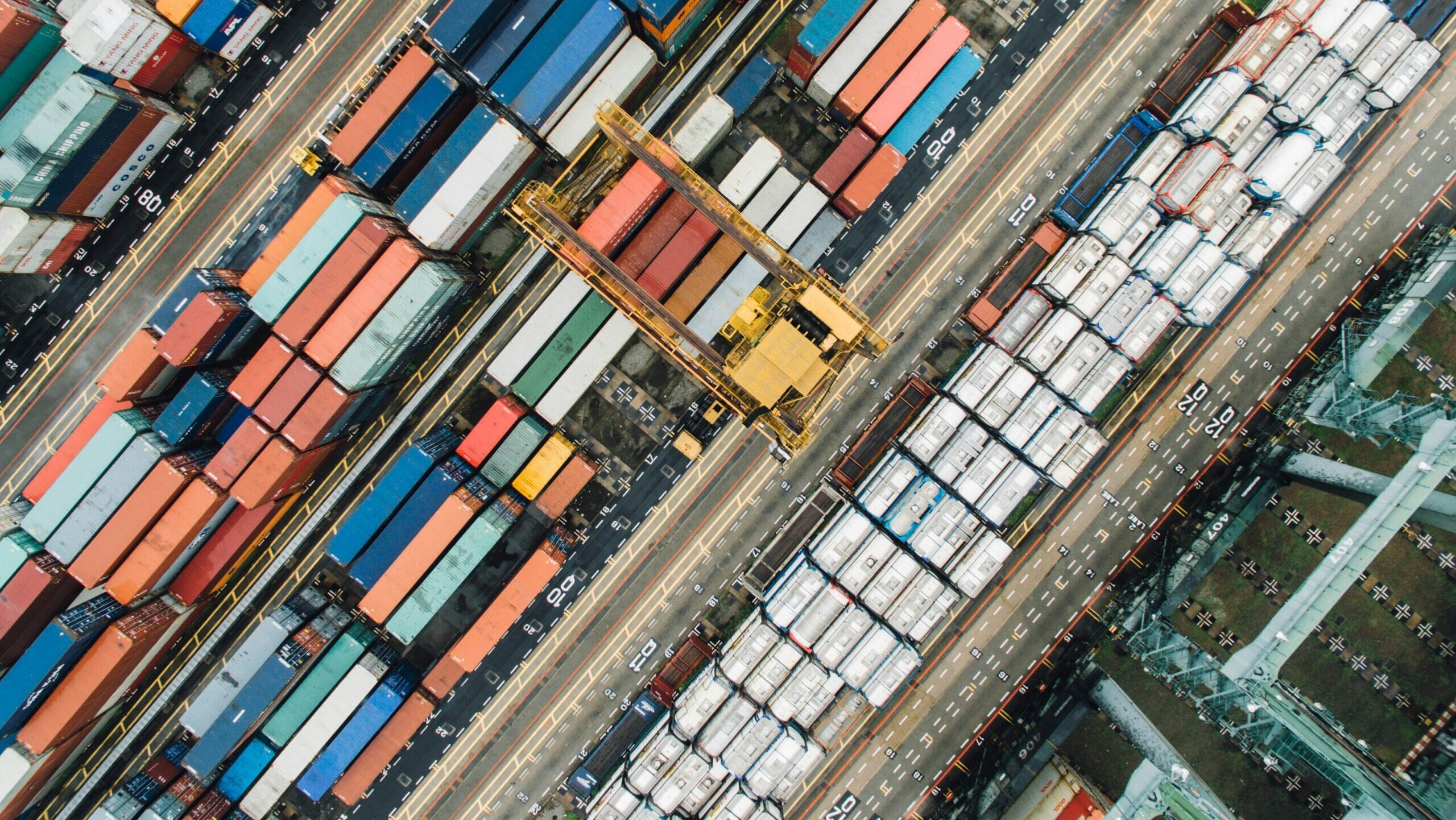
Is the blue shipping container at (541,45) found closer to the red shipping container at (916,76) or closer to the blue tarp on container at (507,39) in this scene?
the blue tarp on container at (507,39)

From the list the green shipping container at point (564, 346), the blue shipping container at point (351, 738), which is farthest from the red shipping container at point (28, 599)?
the green shipping container at point (564, 346)

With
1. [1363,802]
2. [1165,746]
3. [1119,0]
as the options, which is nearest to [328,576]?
[1165,746]

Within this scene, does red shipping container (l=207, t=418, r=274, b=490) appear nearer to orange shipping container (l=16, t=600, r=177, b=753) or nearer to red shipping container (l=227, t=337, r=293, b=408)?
red shipping container (l=227, t=337, r=293, b=408)

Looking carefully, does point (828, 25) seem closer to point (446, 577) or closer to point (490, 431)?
point (490, 431)

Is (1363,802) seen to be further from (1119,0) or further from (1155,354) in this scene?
(1119,0)

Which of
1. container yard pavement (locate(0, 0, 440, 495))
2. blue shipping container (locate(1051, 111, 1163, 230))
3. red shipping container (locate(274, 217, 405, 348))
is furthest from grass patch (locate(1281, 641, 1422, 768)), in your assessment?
container yard pavement (locate(0, 0, 440, 495))
